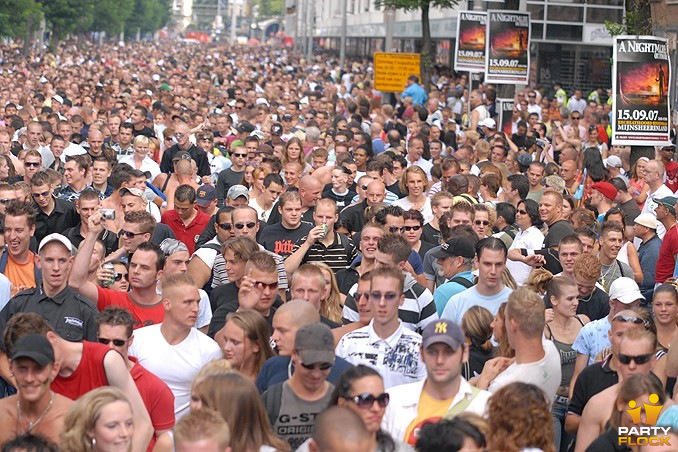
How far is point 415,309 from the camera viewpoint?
9031 mm

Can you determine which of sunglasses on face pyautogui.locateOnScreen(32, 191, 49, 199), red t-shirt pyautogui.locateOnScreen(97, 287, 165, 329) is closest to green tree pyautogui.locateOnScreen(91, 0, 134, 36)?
sunglasses on face pyautogui.locateOnScreen(32, 191, 49, 199)

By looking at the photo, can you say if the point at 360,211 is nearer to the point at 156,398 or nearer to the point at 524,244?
the point at 524,244

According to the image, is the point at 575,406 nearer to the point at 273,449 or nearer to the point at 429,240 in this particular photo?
the point at 273,449

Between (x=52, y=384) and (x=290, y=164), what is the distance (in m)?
8.93

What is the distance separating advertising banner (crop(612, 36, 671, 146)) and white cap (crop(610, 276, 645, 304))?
19.4 feet

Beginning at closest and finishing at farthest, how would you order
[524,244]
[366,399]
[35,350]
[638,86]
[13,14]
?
[366,399] → [35,350] → [524,244] → [638,86] → [13,14]

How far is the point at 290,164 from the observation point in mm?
15859

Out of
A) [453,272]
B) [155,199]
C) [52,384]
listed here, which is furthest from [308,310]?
[155,199]

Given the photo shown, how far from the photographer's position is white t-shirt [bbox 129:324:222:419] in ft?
26.0

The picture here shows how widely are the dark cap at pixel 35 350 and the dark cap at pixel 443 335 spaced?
5.96ft

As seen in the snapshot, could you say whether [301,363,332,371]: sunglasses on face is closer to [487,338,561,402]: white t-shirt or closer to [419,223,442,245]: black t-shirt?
[487,338,561,402]: white t-shirt

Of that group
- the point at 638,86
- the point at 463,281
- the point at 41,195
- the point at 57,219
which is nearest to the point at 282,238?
the point at 463,281

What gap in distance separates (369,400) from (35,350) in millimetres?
1582

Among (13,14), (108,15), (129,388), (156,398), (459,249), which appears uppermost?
(108,15)
